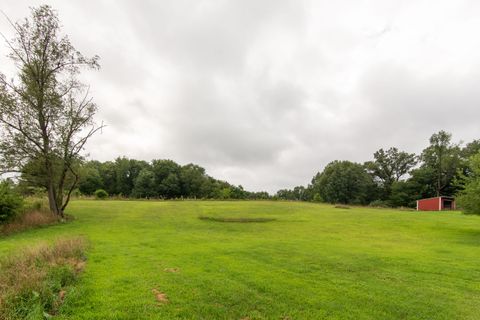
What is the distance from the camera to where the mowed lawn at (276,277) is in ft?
22.7

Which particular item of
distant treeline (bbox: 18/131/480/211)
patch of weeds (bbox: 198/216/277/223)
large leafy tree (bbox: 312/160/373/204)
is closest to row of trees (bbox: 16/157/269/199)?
distant treeline (bbox: 18/131/480/211)

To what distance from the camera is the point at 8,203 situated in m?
19.7

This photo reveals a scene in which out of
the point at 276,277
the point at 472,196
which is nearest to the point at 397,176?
the point at 472,196

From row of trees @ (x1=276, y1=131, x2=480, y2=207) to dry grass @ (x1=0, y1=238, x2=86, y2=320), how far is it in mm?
79868

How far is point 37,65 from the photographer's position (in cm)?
2403

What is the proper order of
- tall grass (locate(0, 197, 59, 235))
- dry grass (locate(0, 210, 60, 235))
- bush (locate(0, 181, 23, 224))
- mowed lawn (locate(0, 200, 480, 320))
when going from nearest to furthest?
mowed lawn (locate(0, 200, 480, 320)), dry grass (locate(0, 210, 60, 235)), tall grass (locate(0, 197, 59, 235)), bush (locate(0, 181, 23, 224))

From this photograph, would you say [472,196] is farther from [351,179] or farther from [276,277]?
[351,179]

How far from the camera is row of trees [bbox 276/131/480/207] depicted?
75.9 meters

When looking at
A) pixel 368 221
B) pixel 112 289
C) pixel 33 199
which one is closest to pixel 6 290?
pixel 112 289

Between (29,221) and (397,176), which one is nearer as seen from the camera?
(29,221)

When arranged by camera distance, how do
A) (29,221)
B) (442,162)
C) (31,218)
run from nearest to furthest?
(29,221)
(31,218)
(442,162)

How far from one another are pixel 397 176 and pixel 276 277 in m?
95.1

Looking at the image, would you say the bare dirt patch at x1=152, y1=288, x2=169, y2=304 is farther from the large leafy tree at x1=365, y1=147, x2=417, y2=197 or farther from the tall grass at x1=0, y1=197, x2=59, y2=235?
the large leafy tree at x1=365, y1=147, x2=417, y2=197

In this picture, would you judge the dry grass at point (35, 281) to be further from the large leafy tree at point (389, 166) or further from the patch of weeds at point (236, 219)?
the large leafy tree at point (389, 166)
